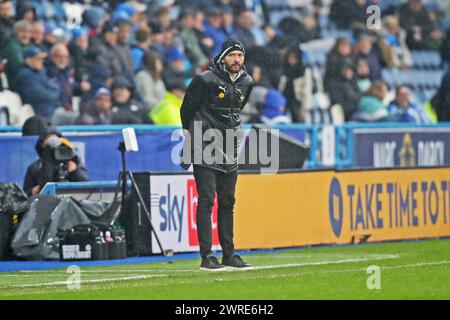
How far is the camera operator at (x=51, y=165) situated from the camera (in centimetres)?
1756

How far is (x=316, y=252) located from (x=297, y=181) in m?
1.42

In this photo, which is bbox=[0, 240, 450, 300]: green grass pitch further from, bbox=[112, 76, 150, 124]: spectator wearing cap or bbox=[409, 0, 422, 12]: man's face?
bbox=[409, 0, 422, 12]: man's face

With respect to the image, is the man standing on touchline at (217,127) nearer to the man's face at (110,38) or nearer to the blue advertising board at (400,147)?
the man's face at (110,38)

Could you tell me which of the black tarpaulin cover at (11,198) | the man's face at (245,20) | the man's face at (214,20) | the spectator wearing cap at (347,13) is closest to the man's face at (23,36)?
the black tarpaulin cover at (11,198)

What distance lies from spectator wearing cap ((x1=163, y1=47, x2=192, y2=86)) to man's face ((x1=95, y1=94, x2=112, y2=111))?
5.79 ft

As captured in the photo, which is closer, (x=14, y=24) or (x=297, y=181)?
(x=297, y=181)

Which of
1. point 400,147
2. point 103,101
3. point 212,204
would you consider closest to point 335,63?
point 400,147

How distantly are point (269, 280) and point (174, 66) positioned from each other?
983 centimetres

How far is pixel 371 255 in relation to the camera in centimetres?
1698

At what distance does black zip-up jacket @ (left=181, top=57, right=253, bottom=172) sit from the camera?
14.4 meters

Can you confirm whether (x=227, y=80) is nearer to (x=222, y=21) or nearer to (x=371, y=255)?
(x=371, y=255)

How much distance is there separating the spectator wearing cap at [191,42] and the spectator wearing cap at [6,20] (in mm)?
3975

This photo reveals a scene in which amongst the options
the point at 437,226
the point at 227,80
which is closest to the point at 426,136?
the point at 437,226

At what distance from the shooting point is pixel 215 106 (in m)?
→ 14.5
